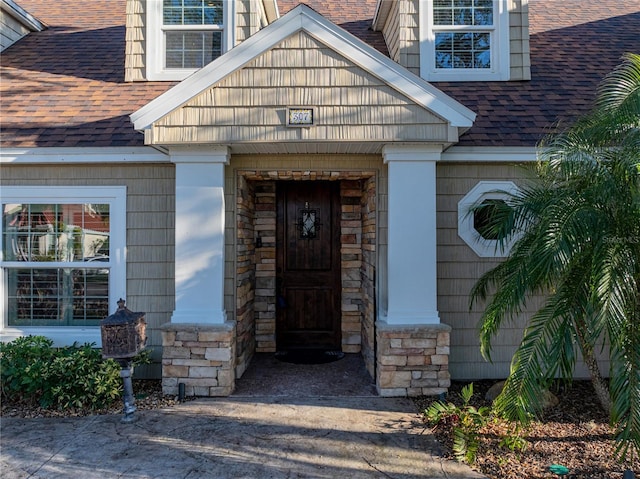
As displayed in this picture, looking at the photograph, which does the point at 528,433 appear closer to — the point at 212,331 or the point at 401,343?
the point at 401,343

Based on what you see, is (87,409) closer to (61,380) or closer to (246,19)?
(61,380)

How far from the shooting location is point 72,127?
4910 mm

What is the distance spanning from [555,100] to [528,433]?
12.8ft

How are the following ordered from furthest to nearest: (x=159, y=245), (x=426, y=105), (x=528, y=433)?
(x=159, y=245), (x=426, y=105), (x=528, y=433)

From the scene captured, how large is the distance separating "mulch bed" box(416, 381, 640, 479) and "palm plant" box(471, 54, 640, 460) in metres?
0.32

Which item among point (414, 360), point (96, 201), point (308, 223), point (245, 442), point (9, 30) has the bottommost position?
Answer: point (245, 442)

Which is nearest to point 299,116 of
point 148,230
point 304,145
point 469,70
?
point 304,145

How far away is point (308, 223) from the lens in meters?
6.02

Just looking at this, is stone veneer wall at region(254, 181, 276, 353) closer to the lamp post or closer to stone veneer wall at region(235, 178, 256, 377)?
stone veneer wall at region(235, 178, 256, 377)

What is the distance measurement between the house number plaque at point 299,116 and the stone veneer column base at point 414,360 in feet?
6.96

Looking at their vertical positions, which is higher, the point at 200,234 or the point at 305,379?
the point at 200,234

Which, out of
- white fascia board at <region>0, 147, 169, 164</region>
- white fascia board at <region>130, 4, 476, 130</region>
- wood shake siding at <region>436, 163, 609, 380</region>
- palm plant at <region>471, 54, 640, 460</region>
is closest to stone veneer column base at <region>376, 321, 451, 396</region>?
wood shake siding at <region>436, 163, 609, 380</region>

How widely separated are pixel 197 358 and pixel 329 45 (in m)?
3.27

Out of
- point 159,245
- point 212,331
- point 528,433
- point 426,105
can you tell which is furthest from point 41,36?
point 528,433
